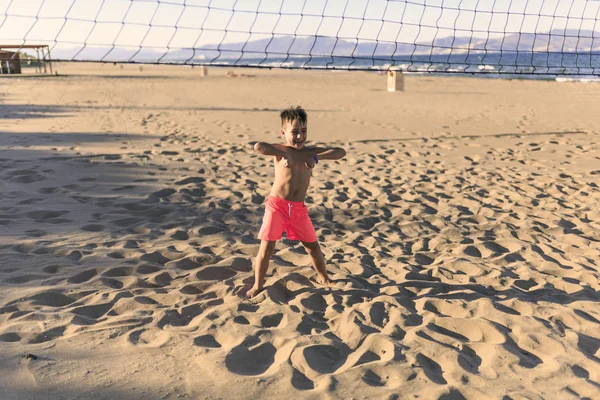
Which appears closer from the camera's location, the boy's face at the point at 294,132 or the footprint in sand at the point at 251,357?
the footprint in sand at the point at 251,357

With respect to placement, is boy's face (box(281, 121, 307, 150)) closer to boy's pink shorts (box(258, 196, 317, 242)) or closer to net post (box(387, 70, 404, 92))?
boy's pink shorts (box(258, 196, 317, 242))

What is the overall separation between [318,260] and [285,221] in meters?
0.35

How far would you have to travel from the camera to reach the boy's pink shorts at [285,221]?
3252 mm

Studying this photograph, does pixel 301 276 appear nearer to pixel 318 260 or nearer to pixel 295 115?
pixel 318 260

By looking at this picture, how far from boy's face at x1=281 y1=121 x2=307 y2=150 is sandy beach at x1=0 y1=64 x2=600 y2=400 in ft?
2.96

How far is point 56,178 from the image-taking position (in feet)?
18.7

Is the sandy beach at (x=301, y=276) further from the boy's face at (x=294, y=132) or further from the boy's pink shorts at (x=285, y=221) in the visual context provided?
the boy's face at (x=294, y=132)

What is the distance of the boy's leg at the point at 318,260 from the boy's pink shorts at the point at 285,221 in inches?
2.9

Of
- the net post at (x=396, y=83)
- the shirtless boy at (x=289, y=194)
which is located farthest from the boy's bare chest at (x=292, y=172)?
the net post at (x=396, y=83)

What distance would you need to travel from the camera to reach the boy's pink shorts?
10.7 ft

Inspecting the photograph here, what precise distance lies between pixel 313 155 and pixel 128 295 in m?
1.33

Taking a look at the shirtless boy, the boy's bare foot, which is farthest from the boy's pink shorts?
the boy's bare foot

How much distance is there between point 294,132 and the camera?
121 inches

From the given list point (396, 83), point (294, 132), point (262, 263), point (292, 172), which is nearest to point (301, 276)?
point (262, 263)
